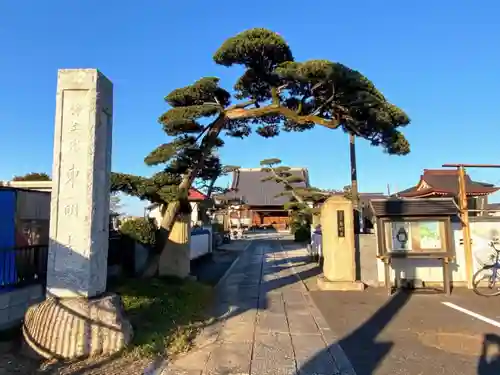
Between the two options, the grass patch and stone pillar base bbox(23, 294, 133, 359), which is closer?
stone pillar base bbox(23, 294, 133, 359)

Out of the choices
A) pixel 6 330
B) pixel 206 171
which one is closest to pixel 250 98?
pixel 206 171

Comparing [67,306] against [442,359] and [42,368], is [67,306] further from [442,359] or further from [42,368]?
[442,359]

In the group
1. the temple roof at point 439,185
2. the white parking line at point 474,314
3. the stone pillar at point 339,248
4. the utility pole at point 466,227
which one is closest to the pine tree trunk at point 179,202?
the stone pillar at point 339,248

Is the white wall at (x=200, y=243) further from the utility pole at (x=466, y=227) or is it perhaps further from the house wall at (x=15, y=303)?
the utility pole at (x=466, y=227)

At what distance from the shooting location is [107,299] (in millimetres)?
4898

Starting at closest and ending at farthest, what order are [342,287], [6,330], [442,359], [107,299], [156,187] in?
[442,359]
[107,299]
[6,330]
[156,187]
[342,287]

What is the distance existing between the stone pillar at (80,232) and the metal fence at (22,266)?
1449 mm

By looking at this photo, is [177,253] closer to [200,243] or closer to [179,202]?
[179,202]

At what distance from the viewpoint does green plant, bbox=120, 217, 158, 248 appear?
8977 mm

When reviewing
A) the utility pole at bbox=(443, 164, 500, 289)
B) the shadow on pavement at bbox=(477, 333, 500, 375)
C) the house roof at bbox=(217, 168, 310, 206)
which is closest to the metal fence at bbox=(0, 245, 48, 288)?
the shadow on pavement at bbox=(477, 333, 500, 375)

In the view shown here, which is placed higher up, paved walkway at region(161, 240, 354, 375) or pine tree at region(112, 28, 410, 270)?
pine tree at region(112, 28, 410, 270)

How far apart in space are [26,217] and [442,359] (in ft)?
21.8

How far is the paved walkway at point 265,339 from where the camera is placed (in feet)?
14.1

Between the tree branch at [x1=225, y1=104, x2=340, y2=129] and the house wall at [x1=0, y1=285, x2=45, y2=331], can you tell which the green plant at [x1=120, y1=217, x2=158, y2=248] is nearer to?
the house wall at [x1=0, y1=285, x2=45, y2=331]
